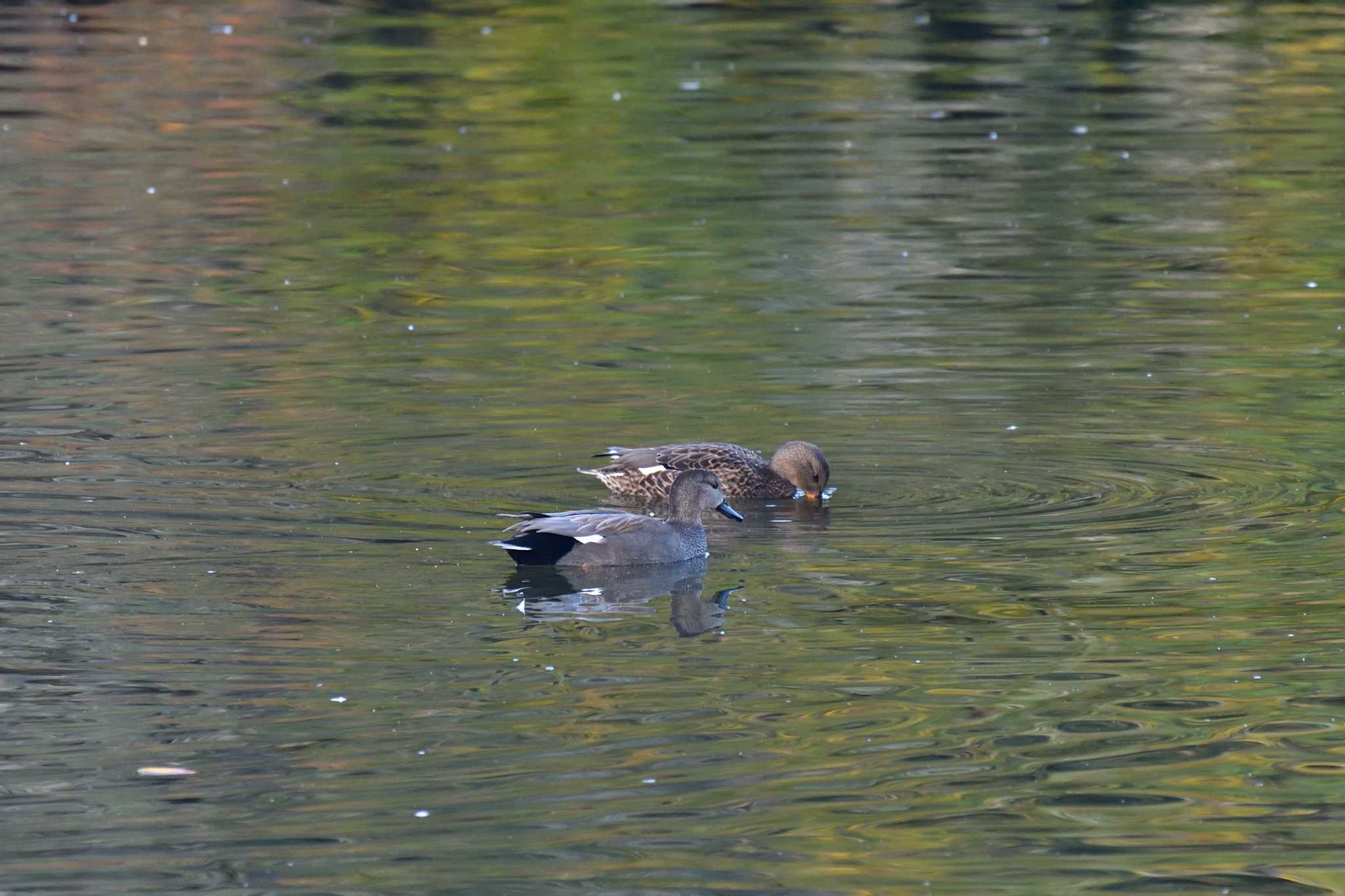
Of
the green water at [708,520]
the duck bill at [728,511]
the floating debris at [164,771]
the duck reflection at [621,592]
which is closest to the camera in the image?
the green water at [708,520]

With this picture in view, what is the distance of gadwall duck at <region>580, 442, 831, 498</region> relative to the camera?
11.1 m

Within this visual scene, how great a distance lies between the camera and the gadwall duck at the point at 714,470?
436 inches

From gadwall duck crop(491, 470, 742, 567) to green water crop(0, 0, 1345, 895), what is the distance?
0.14 m

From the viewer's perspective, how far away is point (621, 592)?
948 cm

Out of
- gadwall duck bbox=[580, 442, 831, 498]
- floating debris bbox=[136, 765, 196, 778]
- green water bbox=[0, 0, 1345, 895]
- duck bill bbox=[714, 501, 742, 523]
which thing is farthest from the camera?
gadwall duck bbox=[580, 442, 831, 498]

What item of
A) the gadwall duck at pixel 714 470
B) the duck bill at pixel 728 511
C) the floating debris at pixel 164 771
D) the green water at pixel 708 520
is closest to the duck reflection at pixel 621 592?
the green water at pixel 708 520

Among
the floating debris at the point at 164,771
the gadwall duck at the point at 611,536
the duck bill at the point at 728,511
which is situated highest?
the floating debris at the point at 164,771

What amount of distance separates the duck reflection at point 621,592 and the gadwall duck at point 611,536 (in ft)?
0.16

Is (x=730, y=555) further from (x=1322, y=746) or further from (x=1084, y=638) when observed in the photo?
(x=1322, y=746)

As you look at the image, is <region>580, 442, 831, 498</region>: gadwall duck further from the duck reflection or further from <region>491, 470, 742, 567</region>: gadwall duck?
the duck reflection

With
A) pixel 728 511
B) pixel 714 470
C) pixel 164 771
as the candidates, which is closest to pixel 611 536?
pixel 728 511

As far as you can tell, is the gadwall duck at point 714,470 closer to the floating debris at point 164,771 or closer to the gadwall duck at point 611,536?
the gadwall duck at point 611,536

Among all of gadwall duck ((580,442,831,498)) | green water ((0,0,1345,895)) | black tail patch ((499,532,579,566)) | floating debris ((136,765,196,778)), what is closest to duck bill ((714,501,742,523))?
green water ((0,0,1345,895))

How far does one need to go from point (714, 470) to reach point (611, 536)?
160cm
